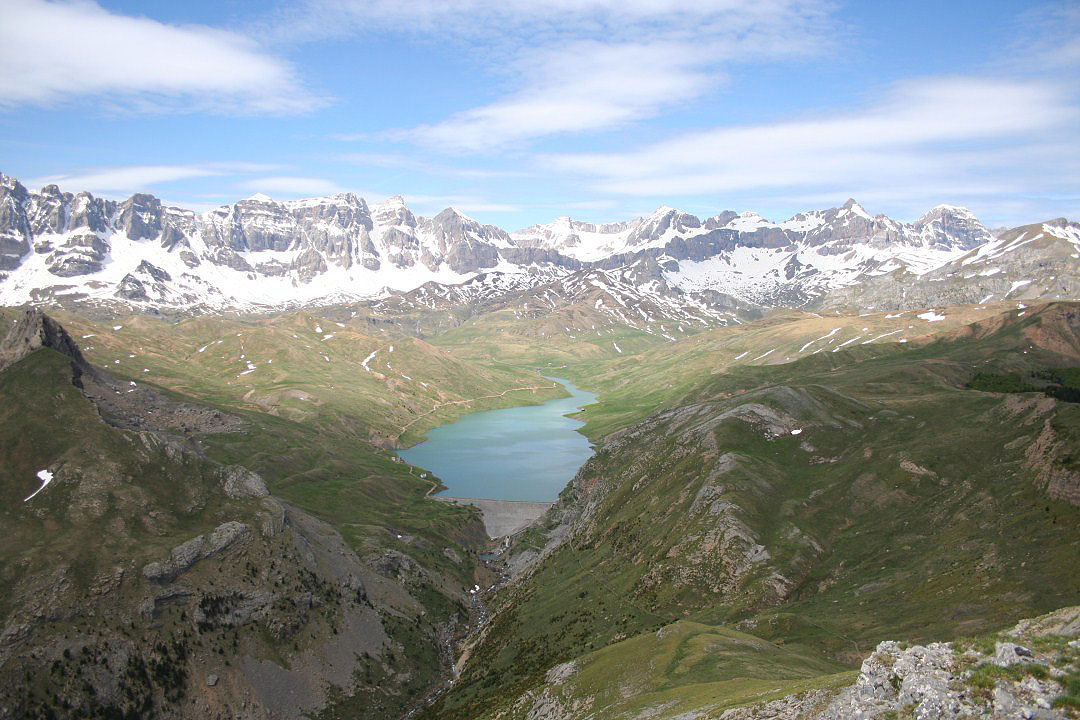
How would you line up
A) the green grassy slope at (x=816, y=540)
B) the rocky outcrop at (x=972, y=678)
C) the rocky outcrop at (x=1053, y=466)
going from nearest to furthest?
the rocky outcrop at (x=972, y=678) → the green grassy slope at (x=816, y=540) → the rocky outcrop at (x=1053, y=466)

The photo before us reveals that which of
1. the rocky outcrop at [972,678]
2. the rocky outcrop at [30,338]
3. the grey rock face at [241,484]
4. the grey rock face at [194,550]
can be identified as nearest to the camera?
the rocky outcrop at [972,678]

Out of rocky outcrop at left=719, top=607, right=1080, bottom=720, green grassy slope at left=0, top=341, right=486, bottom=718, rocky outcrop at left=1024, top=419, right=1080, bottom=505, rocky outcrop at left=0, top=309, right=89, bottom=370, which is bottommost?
green grassy slope at left=0, top=341, right=486, bottom=718

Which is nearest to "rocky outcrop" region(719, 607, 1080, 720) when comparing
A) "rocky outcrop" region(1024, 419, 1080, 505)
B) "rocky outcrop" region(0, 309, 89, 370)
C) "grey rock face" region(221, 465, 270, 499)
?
"rocky outcrop" region(1024, 419, 1080, 505)

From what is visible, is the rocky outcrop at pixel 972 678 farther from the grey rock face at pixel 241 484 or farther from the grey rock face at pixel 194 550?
the grey rock face at pixel 241 484

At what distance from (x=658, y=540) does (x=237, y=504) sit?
79.0m

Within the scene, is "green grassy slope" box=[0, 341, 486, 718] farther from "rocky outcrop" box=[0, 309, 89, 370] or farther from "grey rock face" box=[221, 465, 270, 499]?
"rocky outcrop" box=[0, 309, 89, 370]

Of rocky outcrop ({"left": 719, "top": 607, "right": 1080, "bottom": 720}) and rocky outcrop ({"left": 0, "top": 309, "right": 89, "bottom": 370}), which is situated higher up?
rocky outcrop ({"left": 0, "top": 309, "right": 89, "bottom": 370})

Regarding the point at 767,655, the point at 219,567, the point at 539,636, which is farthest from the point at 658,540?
the point at 219,567

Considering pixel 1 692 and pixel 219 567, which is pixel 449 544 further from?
pixel 1 692

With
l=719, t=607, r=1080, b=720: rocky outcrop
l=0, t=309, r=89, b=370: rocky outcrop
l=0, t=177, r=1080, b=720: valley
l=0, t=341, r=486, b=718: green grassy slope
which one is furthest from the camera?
l=0, t=309, r=89, b=370: rocky outcrop

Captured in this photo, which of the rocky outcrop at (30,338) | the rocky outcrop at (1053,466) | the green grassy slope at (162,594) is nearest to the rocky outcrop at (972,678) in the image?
the rocky outcrop at (1053,466)

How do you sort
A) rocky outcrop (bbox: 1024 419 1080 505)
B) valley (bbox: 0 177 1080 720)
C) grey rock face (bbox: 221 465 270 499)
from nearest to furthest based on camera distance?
valley (bbox: 0 177 1080 720) < rocky outcrop (bbox: 1024 419 1080 505) < grey rock face (bbox: 221 465 270 499)

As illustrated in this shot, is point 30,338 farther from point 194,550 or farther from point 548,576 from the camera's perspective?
point 548,576

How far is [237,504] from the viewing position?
115812 mm
